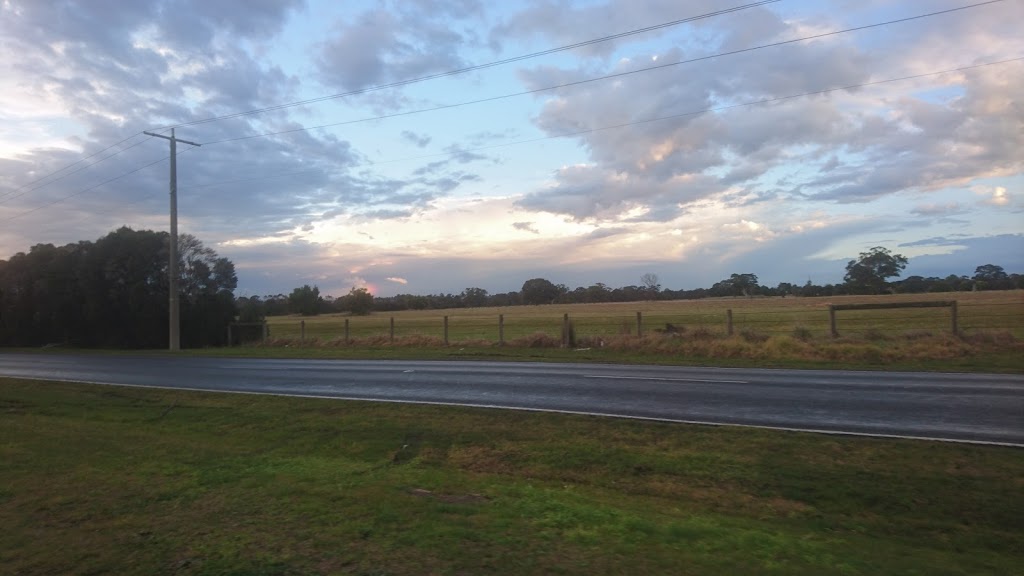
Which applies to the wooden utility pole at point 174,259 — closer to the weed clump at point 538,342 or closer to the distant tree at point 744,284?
the weed clump at point 538,342

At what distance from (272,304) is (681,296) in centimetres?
6564

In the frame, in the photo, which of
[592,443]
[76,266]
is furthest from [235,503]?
[76,266]

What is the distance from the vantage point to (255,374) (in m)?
18.8

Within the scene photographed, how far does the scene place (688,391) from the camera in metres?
12.5

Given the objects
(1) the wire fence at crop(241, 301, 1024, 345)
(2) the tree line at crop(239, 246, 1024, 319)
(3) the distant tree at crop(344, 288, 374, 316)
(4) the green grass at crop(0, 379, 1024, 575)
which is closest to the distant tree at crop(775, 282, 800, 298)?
(2) the tree line at crop(239, 246, 1024, 319)

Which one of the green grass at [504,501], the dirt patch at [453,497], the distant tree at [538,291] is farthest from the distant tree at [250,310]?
the distant tree at [538,291]

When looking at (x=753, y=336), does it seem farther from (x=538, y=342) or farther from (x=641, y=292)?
(x=641, y=292)

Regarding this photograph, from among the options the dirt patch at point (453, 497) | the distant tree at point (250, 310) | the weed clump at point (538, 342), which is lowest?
the dirt patch at point (453, 497)

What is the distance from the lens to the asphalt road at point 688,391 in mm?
9445

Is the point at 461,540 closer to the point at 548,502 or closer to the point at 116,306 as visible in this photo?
the point at 548,502

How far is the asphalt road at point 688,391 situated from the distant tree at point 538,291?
8880 centimetres

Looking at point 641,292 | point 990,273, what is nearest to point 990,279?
point 990,273

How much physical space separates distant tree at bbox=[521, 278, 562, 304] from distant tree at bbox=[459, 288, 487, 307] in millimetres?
7479

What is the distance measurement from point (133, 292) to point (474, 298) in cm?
7899
